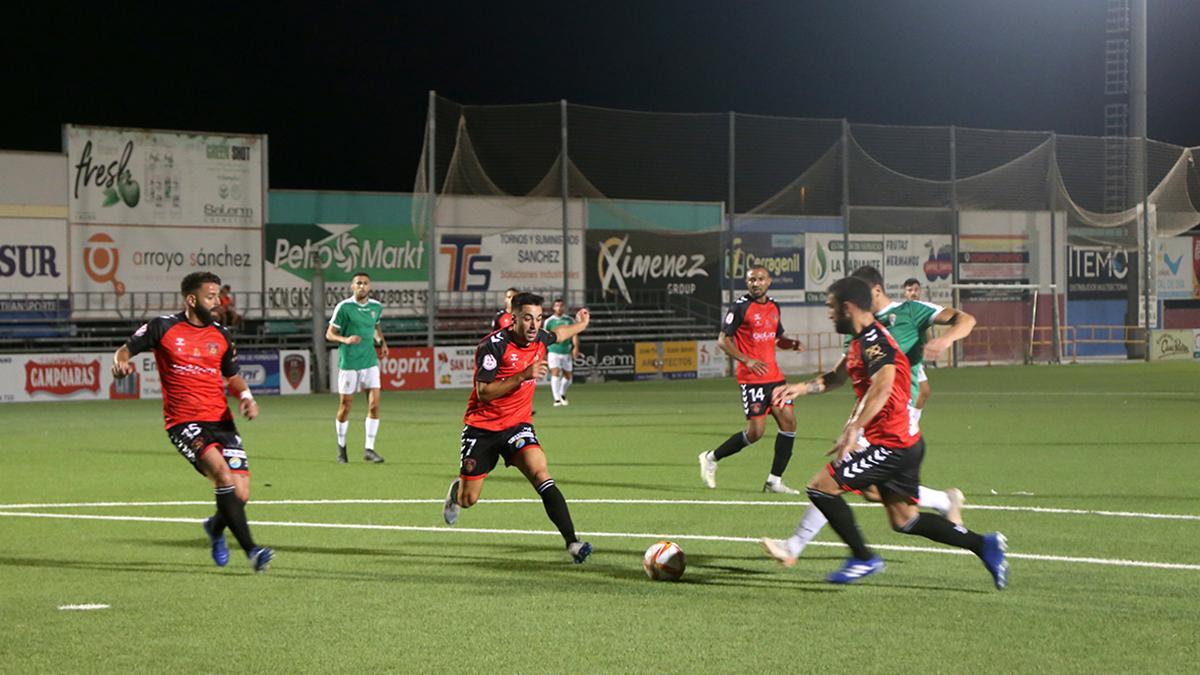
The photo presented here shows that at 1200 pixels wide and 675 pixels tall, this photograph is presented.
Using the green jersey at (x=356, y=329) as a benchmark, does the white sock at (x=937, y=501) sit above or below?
below

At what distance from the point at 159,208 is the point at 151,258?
4.71 feet

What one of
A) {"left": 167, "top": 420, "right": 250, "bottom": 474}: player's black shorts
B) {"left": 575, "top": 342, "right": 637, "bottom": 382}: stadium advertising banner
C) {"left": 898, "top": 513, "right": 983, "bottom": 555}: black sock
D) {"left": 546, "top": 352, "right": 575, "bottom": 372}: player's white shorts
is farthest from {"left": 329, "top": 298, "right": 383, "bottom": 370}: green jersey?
{"left": 575, "top": 342, "right": 637, "bottom": 382}: stadium advertising banner

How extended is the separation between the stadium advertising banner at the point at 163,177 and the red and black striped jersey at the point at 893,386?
35.6 meters

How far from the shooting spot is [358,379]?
748 inches

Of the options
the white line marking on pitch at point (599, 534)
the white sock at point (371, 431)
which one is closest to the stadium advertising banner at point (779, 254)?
the white sock at point (371, 431)

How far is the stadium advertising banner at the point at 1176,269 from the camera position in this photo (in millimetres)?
58750

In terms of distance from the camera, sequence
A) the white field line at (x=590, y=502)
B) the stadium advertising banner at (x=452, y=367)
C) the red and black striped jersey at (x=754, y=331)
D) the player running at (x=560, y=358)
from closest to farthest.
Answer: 1. the white field line at (x=590, y=502)
2. the red and black striped jersey at (x=754, y=331)
3. the player running at (x=560, y=358)
4. the stadium advertising banner at (x=452, y=367)

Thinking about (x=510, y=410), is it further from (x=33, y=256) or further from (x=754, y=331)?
(x=33, y=256)

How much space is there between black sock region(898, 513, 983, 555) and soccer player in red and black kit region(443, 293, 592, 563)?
2.36 meters

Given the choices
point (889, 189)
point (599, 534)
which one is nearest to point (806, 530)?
point (599, 534)

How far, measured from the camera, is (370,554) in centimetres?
1041

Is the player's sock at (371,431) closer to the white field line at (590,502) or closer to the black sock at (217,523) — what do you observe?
the white field line at (590,502)

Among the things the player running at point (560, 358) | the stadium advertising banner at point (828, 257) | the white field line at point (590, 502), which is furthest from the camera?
the stadium advertising banner at point (828, 257)

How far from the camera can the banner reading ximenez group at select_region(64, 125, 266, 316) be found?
40719mm
